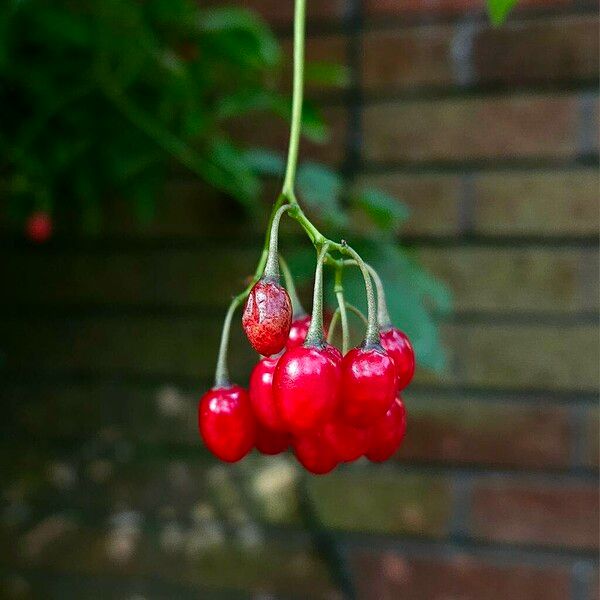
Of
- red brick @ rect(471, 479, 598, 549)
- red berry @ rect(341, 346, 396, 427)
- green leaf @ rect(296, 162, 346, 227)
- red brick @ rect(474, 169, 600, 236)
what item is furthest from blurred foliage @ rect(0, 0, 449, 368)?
red berry @ rect(341, 346, 396, 427)

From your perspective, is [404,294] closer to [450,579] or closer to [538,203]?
[538,203]

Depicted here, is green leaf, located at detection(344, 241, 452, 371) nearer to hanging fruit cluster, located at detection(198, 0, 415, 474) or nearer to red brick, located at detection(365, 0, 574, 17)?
hanging fruit cluster, located at detection(198, 0, 415, 474)

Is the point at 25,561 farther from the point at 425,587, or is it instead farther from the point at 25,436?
the point at 425,587

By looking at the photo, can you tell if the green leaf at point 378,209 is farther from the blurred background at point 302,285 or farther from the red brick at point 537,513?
the red brick at point 537,513

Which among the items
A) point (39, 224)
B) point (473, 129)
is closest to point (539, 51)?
point (473, 129)

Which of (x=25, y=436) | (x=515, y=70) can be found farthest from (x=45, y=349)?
(x=515, y=70)
